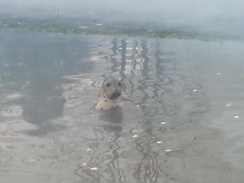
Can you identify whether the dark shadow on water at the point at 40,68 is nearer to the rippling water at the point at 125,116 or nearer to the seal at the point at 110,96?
the rippling water at the point at 125,116

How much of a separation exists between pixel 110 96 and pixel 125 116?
30cm

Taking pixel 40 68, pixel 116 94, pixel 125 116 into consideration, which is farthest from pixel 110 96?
pixel 40 68

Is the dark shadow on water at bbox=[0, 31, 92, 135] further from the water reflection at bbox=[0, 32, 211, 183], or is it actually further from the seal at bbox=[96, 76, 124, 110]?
the seal at bbox=[96, 76, 124, 110]

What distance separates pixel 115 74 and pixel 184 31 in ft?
14.4

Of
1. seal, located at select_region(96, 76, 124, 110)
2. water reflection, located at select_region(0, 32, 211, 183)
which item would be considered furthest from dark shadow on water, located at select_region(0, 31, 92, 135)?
seal, located at select_region(96, 76, 124, 110)

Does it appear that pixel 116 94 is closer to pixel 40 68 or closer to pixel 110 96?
pixel 110 96

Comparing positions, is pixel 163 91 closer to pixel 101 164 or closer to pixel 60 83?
pixel 60 83

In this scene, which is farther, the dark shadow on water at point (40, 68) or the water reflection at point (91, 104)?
the dark shadow on water at point (40, 68)

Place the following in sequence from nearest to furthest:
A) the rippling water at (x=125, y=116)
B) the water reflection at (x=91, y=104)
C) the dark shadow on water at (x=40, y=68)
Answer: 1. the rippling water at (x=125, y=116)
2. the water reflection at (x=91, y=104)
3. the dark shadow on water at (x=40, y=68)

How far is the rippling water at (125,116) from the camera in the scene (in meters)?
5.86

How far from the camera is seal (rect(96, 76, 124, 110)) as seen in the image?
25.1 ft

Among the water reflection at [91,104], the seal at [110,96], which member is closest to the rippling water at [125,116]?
the water reflection at [91,104]

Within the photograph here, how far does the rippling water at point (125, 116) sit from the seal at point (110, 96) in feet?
0.40

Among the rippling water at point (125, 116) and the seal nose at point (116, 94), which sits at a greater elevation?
the seal nose at point (116, 94)
